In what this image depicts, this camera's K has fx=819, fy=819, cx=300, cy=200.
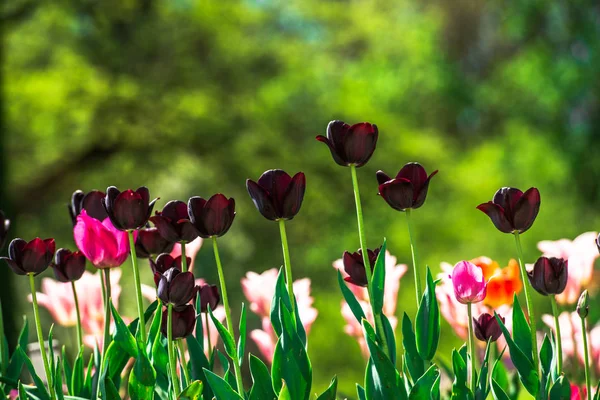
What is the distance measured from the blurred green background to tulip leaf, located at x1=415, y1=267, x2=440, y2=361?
6.12 meters

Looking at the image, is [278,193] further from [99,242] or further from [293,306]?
[99,242]

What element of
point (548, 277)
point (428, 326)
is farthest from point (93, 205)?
point (548, 277)

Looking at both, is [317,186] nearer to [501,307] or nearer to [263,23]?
[263,23]

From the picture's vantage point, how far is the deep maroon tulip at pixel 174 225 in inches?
33.9

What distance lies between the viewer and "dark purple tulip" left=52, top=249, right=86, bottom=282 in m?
0.96

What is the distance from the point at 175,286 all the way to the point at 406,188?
10.0 inches

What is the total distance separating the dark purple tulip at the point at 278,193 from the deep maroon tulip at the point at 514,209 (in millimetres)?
190

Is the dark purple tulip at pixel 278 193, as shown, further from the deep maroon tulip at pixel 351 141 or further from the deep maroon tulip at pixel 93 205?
the deep maroon tulip at pixel 93 205

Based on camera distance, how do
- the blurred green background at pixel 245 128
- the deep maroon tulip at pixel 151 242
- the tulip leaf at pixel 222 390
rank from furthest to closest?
1. the blurred green background at pixel 245 128
2. the deep maroon tulip at pixel 151 242
3. the tulip leaf at pixel 222 390

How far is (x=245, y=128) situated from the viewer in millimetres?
8734

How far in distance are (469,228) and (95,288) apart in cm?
846

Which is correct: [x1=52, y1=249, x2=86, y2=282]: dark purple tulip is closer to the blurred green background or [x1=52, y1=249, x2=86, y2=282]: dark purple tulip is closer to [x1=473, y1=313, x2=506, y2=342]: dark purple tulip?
[x1=473, y1=313, x2=506, y2=342]: dark purple tulip

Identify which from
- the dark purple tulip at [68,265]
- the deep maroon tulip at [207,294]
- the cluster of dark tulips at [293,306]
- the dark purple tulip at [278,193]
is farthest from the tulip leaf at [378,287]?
the dark purple tulip at [68,265]

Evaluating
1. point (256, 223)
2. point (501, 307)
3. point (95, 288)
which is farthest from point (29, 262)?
point (256, 223)
